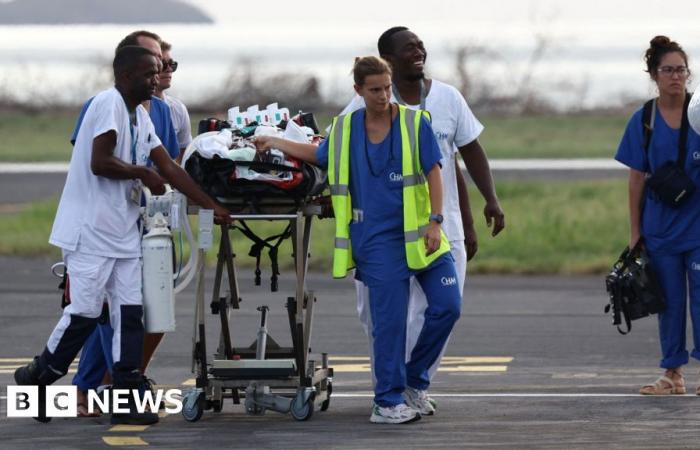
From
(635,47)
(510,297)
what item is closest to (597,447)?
(510,297)

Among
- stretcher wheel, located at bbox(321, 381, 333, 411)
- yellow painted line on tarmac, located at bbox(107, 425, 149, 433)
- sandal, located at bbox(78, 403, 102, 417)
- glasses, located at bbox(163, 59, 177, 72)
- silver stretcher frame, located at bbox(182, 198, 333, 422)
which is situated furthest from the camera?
glasses, located at bbox(163, 59, 177, 72)

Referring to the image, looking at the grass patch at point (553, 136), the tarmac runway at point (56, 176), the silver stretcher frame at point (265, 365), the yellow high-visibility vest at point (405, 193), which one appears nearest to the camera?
the yellow high-visibility vest at point (405, 193)

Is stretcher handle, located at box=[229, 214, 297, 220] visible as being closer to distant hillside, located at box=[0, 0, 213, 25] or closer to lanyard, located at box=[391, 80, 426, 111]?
lanyard, located at box=[391, 80, 426, 111]

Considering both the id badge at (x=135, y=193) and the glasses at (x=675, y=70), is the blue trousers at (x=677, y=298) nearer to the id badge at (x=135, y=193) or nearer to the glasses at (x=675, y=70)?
the glasses at (x=675, y=70)

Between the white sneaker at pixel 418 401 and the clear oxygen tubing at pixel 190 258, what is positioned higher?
the clear oxygen tubing at pixel 190 258

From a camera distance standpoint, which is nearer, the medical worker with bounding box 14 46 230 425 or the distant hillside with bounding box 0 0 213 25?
the medical worker with bounding box 14 46 230 425

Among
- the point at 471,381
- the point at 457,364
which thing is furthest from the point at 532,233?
the point at 471,381

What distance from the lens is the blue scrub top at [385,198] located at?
9.30 meters

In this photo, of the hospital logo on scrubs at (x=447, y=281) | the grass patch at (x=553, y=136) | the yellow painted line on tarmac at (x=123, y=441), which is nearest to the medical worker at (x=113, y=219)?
the yellow painted line on tarmac at (x=123, y=441)

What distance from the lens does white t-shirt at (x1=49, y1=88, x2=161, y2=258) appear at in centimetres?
926

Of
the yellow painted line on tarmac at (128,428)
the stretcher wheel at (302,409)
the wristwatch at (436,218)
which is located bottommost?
the yellow painted line on tarmac at (128,428)

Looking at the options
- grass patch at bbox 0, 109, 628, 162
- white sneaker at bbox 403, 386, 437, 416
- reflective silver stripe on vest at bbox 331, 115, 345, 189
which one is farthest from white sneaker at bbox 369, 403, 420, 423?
grass patch at bbox 0, 109, 628, 162

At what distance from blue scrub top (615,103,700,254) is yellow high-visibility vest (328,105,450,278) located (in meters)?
1.58

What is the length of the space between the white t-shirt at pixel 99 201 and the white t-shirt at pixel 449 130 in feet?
4.25
